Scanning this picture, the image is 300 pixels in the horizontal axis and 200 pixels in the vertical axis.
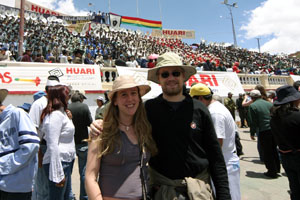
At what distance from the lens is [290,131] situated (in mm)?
2963

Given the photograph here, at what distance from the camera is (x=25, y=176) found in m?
2.10

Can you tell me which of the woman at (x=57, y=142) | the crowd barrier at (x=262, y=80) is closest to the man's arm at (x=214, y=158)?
the woman at (x=57, y=142)

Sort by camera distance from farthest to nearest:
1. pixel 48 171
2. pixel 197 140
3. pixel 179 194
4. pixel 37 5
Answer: pixel 37 5 → pixel 48 171 → pixel 197 140 → pixel 179 194

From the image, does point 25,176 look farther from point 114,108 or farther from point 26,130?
point 114,108

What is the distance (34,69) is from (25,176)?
682cm

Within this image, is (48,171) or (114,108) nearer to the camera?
(114,108)

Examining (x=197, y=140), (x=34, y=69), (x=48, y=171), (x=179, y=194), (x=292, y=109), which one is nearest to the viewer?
(x=179, y=194)

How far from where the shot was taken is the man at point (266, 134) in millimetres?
4848

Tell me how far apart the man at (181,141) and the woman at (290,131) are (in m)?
1.81

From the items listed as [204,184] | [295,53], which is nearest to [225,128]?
[204,184]

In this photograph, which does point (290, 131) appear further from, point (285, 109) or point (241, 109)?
point (241, 109)

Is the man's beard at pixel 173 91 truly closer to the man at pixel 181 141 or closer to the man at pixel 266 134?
the man at pixel 181 141

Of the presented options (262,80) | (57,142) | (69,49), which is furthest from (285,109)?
(69,49)

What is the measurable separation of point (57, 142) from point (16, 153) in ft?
1.83
